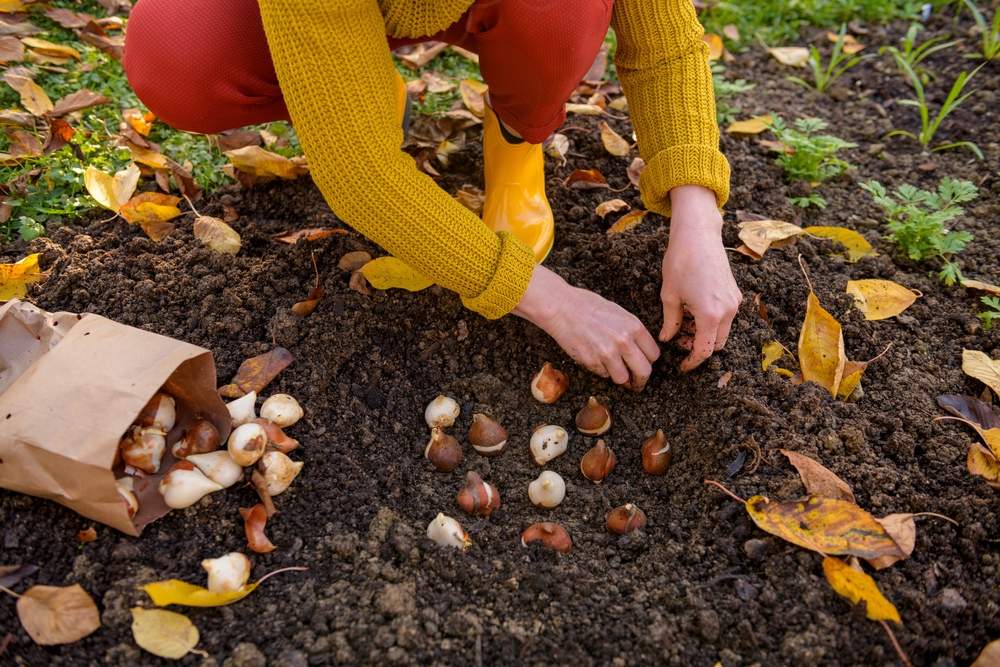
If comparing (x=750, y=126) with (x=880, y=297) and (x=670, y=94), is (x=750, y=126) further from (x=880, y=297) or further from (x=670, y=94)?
(x=670, y=94)

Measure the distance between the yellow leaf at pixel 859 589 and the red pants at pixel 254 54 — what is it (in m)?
1.15

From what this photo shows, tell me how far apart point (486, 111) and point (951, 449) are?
57.0 inches

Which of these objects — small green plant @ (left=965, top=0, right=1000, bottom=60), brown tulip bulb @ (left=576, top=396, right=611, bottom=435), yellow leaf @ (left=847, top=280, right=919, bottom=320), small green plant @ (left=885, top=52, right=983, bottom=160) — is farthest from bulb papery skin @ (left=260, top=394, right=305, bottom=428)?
small green plant @ (left=965, top=0, right=1000, bottom=60)

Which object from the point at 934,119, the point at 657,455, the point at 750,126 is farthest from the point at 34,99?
the point at 934,119

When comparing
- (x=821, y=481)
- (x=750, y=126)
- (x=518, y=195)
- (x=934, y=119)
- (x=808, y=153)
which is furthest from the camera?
(x=934, y=119)

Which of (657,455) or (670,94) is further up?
(670,94)

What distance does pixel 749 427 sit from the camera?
1.48 metres

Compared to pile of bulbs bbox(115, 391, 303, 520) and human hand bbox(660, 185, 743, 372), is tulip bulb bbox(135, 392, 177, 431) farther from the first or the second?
human hand bbox(660, 185, 743, 372)

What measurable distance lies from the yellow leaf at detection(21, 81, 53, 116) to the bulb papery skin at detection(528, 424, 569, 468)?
1932mm

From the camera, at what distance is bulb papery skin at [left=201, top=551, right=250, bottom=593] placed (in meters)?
1.21

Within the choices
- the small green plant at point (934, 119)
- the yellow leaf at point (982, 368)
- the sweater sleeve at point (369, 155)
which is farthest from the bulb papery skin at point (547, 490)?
the small green plant at point (934, 119)

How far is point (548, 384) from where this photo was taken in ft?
5.35

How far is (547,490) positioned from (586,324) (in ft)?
1.21

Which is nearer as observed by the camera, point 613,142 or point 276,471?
point 276,471
